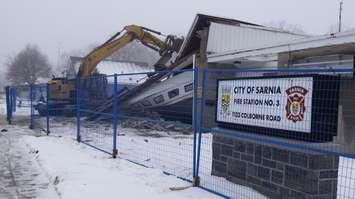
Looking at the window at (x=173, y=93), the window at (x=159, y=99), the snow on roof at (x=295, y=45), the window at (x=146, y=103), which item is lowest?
the window at (x=146, y=103)

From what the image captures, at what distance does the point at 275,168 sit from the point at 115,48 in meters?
19.6

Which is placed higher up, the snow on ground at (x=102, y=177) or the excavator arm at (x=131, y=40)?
the excavator arm at (x=131, y=40)

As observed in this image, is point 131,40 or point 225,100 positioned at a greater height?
point 131,40

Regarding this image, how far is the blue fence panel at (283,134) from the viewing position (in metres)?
6.13

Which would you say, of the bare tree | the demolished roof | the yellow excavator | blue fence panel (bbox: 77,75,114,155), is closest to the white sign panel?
blue fence panel (bbox: 77,75,114,155)

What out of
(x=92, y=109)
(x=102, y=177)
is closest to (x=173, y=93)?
(x=92, y=109)

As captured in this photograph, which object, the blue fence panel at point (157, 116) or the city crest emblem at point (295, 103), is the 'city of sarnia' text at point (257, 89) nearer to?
the city crest emblem at point (295, 103)

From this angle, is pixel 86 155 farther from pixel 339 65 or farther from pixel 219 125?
pixel 339 65

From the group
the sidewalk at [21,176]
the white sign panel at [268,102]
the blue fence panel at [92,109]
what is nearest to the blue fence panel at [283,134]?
the white sign panel at [268,102]

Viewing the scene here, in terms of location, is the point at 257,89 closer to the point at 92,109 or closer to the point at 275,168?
the point at 275,168

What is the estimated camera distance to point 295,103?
636cm

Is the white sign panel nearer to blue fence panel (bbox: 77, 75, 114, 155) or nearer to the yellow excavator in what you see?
blue fence panel (bbox: 77, 75, 114, 155)

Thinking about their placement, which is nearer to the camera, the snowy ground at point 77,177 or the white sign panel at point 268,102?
the white sign panel at point 268,102

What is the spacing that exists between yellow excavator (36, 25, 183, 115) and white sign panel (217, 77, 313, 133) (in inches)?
646
